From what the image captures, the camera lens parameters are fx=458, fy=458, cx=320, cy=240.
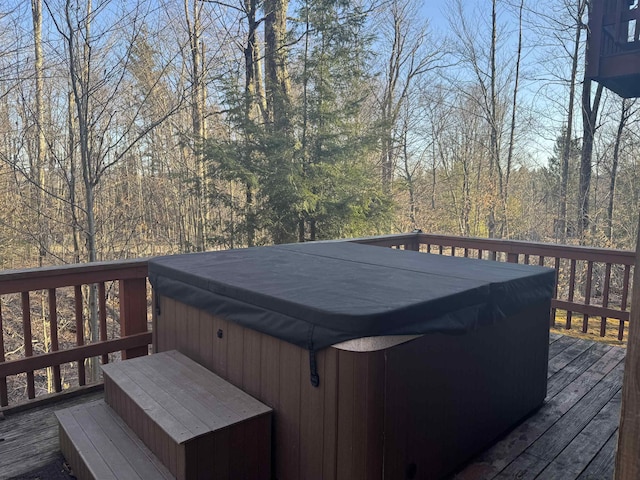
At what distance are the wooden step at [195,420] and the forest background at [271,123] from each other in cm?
487

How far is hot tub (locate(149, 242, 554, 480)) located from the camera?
5.28 feet

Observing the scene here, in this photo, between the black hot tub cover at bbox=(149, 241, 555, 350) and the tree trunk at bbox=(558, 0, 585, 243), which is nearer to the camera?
the black hot tub cover at bbox=(149, 241, 555, 350)

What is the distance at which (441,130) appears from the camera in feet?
43.5

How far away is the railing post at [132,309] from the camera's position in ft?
9.87

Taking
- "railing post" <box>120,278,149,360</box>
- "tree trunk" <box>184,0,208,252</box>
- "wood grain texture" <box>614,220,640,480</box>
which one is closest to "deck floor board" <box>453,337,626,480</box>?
"wood grain texture" <box>614,220,640,480</box>

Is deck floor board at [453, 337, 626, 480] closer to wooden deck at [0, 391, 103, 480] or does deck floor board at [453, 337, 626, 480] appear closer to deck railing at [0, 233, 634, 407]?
deck railing at [0, 233, 634, 407]

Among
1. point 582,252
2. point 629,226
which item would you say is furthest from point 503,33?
point 582,252

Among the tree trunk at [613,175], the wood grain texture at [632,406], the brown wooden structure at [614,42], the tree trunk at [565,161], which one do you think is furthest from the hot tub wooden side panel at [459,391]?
the tree trunk at [565,161]

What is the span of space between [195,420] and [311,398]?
45cm

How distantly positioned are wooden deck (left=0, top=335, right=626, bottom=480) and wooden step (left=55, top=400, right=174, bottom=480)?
202mm

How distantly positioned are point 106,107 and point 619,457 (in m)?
7.00

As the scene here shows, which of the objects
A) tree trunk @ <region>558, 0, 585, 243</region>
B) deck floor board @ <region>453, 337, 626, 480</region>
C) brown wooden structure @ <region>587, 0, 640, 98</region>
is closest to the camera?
deck floor board @ <region>453, 337, 626, 480</region>

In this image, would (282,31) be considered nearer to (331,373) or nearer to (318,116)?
(318,116)

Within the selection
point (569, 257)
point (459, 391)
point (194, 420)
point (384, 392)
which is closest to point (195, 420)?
point (194, 420)
